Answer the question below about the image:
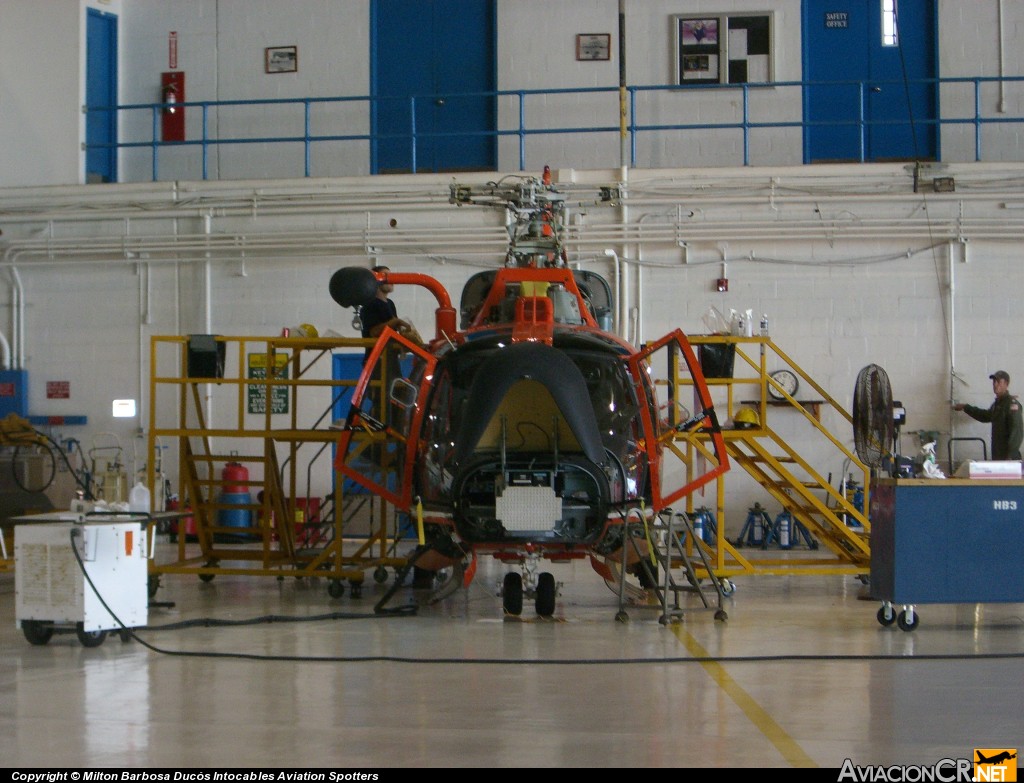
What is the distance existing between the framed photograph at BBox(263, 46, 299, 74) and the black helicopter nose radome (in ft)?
25.4

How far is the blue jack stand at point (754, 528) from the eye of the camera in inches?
559

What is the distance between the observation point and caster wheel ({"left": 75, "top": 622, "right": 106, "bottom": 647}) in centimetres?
722

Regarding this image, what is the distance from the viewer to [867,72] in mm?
15961

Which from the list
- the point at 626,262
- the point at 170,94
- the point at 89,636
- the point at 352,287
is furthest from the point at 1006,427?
the point at 170,94

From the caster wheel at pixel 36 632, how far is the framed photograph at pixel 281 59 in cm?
1085

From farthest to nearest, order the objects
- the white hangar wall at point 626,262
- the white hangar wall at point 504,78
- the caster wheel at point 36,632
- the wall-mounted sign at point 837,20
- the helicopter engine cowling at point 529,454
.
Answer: the wall-mounted sign at point 837,20 < the white hangar wall at point 504,78 < the white hangar wall at point 626,262 < the helicopter engine cowling at point 529,454 < the caster wheel at point 36,632

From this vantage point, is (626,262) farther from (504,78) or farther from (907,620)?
(907,620)

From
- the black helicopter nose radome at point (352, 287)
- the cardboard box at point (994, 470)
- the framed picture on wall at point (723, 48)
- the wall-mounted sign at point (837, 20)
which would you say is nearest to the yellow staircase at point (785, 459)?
the cardboard box at point (994, 470)

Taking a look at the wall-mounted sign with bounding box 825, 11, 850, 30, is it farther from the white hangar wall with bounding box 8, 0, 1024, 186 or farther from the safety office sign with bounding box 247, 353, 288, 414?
the safety office sign with bounding box 247, 353, 288, 414

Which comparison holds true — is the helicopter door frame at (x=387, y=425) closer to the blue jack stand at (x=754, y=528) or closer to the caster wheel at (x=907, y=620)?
the caster wheel at (x=907, y=620)

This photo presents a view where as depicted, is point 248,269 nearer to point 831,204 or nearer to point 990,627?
point 831,204

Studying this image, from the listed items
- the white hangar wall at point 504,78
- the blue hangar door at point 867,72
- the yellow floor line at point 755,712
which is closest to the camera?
the yellow floor line at point 755,712

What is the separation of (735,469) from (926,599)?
259 inches

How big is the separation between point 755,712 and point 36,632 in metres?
4.40
